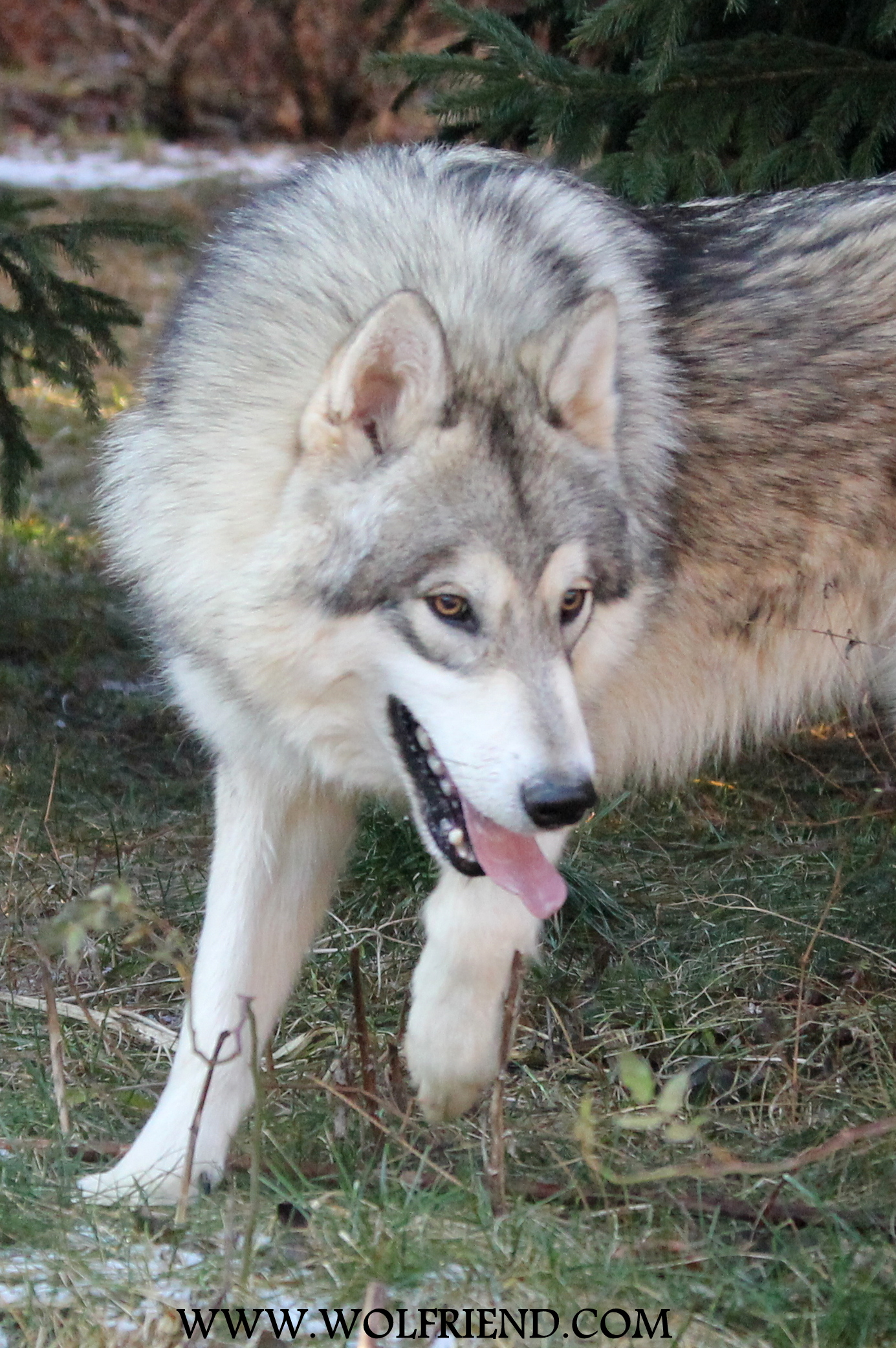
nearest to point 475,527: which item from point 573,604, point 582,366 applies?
point 573,604

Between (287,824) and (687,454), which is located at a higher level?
(687,454)

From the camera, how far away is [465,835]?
2.86m

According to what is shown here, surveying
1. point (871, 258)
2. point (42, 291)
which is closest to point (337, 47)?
point (42, 291)

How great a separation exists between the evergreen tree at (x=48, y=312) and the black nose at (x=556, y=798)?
112 inches

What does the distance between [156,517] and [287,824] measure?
76cm

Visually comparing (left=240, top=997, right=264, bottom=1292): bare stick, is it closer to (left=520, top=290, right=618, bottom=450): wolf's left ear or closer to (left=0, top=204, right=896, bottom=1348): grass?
(left=0, top=204, right=896, bottom=1348): grass

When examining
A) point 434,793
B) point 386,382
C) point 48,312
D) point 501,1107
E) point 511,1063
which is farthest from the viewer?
point 48,312

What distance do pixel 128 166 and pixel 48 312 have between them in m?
8.24

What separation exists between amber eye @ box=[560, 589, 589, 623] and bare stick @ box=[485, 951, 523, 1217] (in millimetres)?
670

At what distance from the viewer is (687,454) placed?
3301mm

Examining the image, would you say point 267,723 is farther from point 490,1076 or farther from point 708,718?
point 708,718

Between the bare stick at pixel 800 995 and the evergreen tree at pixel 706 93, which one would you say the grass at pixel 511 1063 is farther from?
the evergreen tree at pixel 706 93

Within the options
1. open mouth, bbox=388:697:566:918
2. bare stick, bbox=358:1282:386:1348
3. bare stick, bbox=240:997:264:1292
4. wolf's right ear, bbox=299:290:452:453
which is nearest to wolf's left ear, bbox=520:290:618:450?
wolf's right ear, bbox=299:290:452:453

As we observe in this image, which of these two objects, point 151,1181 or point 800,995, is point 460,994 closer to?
point 151,1181
